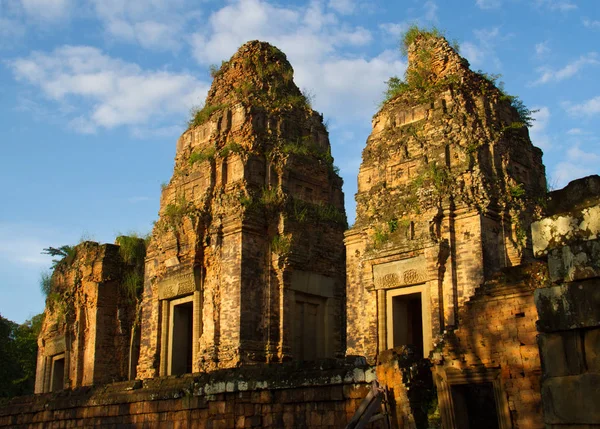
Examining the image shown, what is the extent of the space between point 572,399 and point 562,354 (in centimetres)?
31

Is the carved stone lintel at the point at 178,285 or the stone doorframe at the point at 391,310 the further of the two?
the carved stone lintel at the point at 178,285

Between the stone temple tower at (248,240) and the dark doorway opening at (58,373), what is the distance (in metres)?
6.18

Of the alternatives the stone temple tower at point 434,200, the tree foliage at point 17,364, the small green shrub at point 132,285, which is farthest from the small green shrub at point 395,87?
the tree foliage at point 17,364

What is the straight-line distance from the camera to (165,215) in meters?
A: 19.3

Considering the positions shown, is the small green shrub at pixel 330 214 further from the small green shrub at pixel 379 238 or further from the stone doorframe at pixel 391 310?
the stone doorframe at pixel 391 310

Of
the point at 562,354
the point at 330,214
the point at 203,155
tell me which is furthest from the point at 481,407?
the point at 203,155

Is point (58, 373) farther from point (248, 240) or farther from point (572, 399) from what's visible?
point (572, 399)

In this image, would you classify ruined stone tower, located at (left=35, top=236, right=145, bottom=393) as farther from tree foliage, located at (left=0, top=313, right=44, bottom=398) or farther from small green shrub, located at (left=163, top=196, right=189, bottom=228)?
tree foliage, located at (left=0, top=313, right=44, bottom=398)

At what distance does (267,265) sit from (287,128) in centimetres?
389

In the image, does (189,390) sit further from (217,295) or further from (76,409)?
(217,295)

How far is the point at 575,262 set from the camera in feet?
17.3

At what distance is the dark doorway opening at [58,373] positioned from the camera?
23.6 meters

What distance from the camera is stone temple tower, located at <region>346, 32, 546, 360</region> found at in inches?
550

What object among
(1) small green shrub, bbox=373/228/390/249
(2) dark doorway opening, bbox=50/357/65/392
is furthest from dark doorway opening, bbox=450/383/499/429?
(2) dark doorway opening, bbox=50/357/65/392
